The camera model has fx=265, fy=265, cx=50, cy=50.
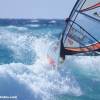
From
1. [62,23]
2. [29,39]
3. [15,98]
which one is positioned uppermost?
[62,23]

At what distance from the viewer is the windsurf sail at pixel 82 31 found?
200 centimetres

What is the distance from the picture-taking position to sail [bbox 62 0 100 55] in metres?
2.00

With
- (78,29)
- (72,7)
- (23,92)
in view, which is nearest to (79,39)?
(78,29)

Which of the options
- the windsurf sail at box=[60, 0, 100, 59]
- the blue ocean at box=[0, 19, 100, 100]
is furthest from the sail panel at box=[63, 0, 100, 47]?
the blue ocean at box=[0, 19, 100, 100]

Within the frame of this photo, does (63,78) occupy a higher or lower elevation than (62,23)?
lower

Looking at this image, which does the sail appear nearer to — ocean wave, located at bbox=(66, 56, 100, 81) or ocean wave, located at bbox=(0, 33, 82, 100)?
ocean wave, located at bbox=(66, 56, 100, 81)

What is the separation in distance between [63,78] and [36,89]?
0.22m

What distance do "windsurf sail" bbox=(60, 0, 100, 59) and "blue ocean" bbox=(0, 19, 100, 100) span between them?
0.22 feet

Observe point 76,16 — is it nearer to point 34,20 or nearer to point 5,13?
point 34,20

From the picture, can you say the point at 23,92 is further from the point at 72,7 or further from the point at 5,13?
the point at 72,7

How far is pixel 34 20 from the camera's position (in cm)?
200

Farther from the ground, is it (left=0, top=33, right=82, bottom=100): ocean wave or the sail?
the sail

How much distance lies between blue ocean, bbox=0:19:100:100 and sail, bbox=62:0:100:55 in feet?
0.29

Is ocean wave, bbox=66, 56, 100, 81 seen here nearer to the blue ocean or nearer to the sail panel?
the blue ocean
